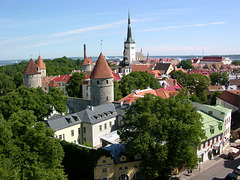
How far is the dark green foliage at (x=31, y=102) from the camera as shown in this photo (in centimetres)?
3194

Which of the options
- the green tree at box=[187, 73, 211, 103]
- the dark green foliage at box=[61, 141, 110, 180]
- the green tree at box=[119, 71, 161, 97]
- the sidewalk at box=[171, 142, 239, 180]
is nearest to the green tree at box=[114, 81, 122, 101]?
the green tree at box=[119, 71, 161, 97]

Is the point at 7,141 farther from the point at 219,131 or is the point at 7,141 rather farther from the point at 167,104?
the point at 219,131

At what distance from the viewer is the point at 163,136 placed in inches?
795

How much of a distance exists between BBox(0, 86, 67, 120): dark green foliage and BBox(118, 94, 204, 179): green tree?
16612 mm

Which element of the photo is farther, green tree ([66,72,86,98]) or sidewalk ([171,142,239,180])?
green tree ([66,72,86,98])

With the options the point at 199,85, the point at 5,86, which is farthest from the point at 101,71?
the point at 5,86

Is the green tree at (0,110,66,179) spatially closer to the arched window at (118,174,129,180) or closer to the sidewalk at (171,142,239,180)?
the arched window at (118,174,129,180)

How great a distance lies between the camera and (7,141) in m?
17.2

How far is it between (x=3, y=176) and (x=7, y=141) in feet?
8.99

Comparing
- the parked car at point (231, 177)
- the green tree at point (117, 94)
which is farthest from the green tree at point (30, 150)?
the green tree at point (117, 94)

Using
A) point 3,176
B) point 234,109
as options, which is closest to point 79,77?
point 234,109

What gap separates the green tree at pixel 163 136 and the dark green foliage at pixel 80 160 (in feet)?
9.73

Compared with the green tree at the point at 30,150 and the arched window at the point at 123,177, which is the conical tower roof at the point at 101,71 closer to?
the arched window at the point at 123,177

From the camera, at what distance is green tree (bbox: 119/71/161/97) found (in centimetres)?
4875
